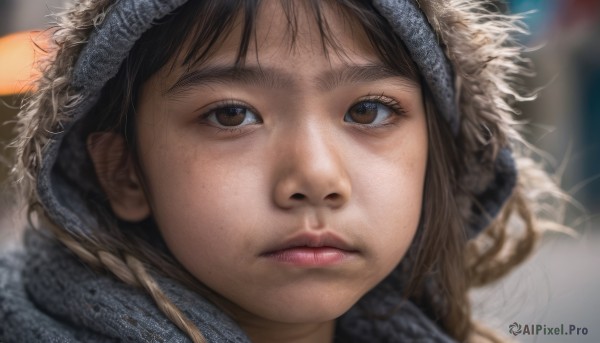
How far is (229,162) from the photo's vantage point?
1.40m

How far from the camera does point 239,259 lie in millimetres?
1404

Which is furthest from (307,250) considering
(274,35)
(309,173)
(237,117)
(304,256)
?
(274,35)

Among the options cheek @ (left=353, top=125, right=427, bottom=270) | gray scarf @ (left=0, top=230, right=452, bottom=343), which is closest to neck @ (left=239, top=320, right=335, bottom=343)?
gray scarf @ (left=0, top=230, right=452, bottom=343)

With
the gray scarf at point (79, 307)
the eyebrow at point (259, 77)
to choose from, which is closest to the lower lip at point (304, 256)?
the gray scarf at point (79, 307)

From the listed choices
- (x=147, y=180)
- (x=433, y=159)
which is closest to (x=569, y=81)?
(x=433, y=159)

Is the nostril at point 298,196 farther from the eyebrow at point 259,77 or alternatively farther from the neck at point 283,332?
the neck at point 283,332

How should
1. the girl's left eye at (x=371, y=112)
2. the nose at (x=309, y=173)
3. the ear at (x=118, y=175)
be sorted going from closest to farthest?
the nose at (x=309, y=173), the girl's left eye at (x=371, y=112), the ear at (x=118, y=175)

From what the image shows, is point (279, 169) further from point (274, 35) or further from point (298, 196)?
point (274, 35)

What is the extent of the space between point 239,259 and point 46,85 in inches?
20.2

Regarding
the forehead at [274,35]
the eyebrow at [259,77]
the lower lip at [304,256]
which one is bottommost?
the lower lip at [304,256]

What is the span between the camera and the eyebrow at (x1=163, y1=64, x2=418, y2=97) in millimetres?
1390

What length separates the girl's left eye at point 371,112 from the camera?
1483 millimetres

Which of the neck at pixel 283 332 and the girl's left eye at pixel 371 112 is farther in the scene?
the neck at pixel 283 332

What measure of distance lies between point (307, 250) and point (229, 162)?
206 mm
